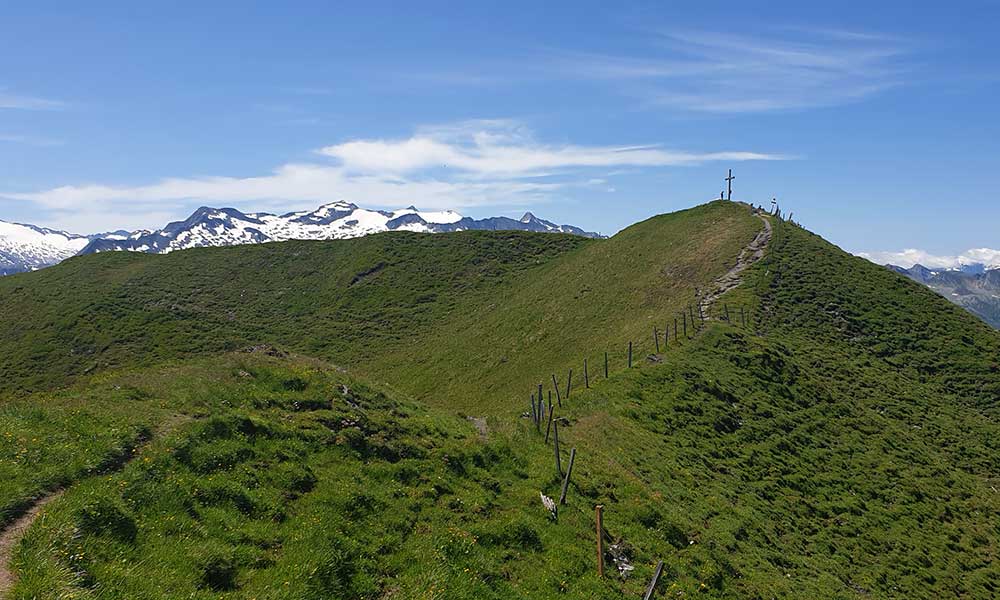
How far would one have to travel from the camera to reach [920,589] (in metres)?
25.3

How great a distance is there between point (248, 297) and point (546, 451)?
3492 inches

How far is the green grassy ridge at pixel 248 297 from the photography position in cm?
7594

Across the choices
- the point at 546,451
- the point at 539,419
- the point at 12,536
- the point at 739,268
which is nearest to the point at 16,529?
the point at 12,536

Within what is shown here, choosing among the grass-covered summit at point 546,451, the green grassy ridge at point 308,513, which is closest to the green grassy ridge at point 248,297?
the grass-covered summit at point 546,451

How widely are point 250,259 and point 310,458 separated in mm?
108759

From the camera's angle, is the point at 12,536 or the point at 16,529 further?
the point at 16,529

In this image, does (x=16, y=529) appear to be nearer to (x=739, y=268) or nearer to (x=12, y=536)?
(x=12, y=536)

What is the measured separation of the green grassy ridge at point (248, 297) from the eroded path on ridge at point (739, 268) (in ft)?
123

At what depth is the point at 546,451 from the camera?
25922 mm

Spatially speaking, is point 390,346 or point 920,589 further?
point 390,346

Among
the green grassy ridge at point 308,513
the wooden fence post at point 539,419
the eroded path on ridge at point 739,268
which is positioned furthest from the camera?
the eroded path on ridge at point 739,268

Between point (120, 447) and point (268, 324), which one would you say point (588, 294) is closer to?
point (268, 324)

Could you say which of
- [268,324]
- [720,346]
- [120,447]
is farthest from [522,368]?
[268,324]

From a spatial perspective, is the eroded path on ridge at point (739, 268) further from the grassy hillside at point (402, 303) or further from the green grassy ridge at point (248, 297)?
the green grassy ridge at point (248, 297)
